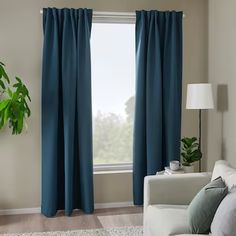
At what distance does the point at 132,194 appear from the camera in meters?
4.72

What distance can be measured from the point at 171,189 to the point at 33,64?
82.0 inches

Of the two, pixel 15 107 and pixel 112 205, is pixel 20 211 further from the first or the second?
pixel 15 107

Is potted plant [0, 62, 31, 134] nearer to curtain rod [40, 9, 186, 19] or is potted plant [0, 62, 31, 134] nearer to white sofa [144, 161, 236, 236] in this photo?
curtain rod [40, 9, 186, 19]

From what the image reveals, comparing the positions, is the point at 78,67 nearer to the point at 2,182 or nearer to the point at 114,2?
the point at 114,2

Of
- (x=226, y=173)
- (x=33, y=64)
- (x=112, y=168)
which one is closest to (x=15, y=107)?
(x=33, y=64)

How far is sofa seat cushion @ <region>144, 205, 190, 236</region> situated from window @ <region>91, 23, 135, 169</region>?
155cm

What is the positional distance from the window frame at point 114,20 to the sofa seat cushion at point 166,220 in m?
1.49

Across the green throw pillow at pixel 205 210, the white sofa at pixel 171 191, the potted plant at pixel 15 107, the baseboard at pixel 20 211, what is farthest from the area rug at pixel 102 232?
the green throw pillow at pixel 205 210

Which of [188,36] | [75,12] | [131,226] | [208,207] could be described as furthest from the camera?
[188,36]

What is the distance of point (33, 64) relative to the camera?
439 centimetres

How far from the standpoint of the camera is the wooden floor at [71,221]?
157 inches

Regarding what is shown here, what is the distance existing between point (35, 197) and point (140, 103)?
1556mm

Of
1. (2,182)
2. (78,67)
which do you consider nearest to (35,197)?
(2,182)

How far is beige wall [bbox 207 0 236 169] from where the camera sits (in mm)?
4047
